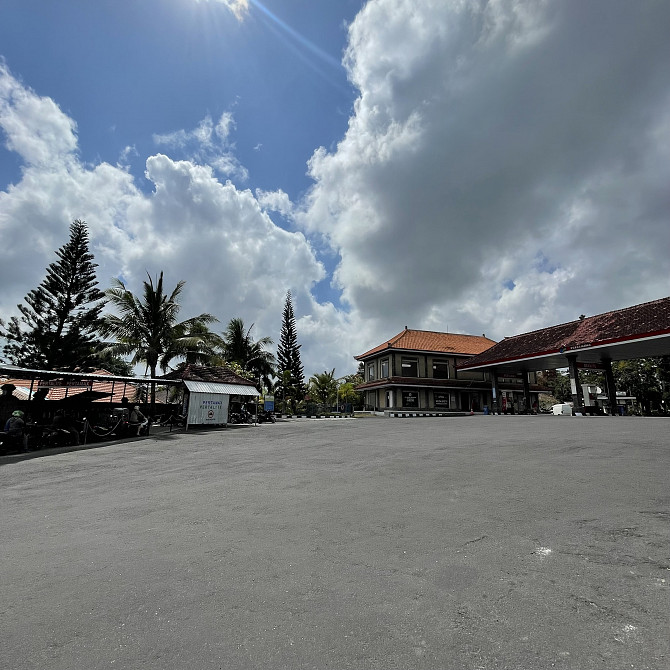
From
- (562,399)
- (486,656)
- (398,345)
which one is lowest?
(486,656)

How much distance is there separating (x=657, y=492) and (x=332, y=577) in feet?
14.7

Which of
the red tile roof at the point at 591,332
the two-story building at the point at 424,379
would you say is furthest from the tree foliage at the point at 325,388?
the red tile roof at the point at 591,332

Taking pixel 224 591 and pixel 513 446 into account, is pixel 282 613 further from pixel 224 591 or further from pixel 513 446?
pixel 513 446

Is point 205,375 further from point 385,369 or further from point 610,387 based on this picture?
point 610,387

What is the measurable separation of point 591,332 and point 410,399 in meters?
15.0

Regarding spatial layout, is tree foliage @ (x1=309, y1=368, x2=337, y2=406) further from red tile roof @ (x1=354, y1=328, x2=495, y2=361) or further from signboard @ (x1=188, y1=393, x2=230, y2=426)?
signboard @ (x1=188, y1=393, x2=230, y2=426)

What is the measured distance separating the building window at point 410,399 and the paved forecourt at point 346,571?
90.2 feet

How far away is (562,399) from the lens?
51656mm

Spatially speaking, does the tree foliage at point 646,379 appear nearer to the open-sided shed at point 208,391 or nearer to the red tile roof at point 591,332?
the red tile roof at point 591,332

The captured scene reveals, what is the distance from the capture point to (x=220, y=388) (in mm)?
20062

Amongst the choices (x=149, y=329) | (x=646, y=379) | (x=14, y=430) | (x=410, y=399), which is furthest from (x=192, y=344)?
(x=646, y=379)

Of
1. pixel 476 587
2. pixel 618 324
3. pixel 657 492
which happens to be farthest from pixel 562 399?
pixel 476 587

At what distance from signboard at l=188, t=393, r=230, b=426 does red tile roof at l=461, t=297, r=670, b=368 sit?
1844 centimetres

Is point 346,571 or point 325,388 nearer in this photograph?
point 346,571
